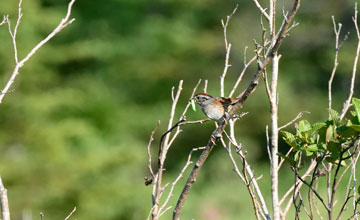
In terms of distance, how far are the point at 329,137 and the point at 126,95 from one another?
13.6 meters

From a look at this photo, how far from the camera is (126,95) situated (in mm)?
15531

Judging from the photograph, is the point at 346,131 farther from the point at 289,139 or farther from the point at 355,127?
the point at 289,139

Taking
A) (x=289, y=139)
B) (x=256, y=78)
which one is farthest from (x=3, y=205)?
(x=289, y=139)

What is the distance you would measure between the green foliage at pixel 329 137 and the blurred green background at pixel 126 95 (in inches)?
182

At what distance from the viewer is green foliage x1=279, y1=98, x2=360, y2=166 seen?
1941mm

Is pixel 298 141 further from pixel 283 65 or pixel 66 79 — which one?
pixel 283 65

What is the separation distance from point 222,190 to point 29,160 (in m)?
5.01

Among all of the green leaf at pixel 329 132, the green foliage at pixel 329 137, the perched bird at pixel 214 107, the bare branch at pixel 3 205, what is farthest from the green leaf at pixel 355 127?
the perched bird at pixel 214 107

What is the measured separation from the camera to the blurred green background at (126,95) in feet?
30.8

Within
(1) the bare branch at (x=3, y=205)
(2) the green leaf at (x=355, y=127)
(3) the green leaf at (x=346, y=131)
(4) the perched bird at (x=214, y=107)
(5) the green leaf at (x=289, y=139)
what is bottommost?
(4) the perched bird at (x=214, y=107)

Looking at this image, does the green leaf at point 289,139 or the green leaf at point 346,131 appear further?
the green leaf at point 289,139

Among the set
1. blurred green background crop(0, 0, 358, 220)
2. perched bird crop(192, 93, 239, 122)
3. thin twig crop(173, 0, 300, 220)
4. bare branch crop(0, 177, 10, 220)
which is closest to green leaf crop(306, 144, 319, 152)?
thin twig crop(173, 0, 300, 220)

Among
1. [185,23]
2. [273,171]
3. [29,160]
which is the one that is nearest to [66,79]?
[29,160]

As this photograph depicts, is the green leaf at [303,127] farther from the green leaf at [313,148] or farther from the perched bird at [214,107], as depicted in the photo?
the perched bird at [214,107]
